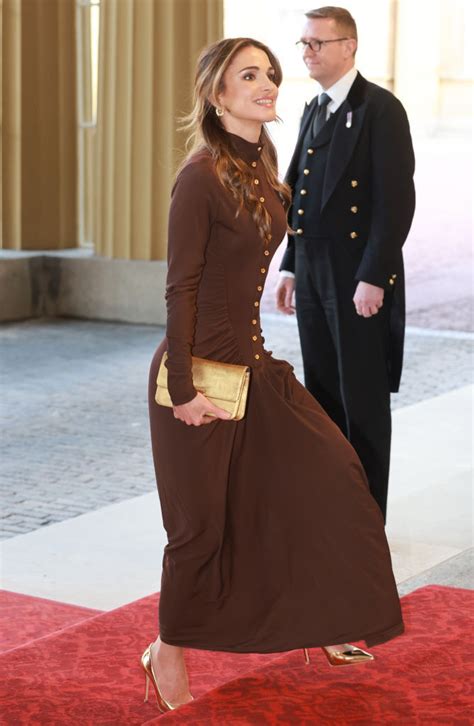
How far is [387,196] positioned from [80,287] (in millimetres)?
7772

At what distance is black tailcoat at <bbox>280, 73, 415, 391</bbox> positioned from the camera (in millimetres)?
5121

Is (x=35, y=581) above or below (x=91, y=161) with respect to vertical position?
below

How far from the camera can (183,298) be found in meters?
3.48

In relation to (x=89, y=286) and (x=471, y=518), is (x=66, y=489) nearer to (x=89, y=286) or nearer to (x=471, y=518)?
(x=471, y=518)

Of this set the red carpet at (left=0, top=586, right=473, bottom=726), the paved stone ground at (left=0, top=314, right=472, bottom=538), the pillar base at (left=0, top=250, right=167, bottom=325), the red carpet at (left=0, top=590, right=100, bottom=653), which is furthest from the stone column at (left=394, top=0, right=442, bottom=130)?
the red carpet at (left=0, top=586, right=473, bottom=726)

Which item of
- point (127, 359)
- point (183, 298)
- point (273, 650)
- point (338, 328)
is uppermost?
point (183, 298)

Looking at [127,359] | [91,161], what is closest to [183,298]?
[127,359]

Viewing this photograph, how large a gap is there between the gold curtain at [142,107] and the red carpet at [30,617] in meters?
7.37

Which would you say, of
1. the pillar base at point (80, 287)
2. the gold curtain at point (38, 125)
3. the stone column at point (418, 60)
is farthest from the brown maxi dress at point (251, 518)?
the stone column at point (418, 60)

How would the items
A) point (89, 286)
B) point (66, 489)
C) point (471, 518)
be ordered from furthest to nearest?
point (89, 286) < point (66, 489) < point (471, 518)

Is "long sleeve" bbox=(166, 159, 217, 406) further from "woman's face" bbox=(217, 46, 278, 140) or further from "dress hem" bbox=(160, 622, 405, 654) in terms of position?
"dress hem" bbox=(160, 622, 405, 654)

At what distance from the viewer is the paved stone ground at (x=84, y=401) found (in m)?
6.46

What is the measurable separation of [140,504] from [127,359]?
14.0 feet

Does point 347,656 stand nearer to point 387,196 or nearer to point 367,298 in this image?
point 367,298
